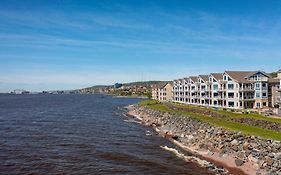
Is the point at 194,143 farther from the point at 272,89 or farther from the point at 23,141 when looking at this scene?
the point at 272,89

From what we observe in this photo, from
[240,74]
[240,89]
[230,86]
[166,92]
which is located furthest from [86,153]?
[166,92]

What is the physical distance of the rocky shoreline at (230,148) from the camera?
3272 centimetres

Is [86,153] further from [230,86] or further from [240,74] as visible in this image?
[240,74]

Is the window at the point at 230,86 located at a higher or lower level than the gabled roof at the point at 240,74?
lower

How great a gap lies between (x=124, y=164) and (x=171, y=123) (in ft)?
97.3

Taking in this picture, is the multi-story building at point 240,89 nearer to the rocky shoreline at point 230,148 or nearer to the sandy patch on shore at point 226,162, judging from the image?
the rocky shoreline at point 230,148

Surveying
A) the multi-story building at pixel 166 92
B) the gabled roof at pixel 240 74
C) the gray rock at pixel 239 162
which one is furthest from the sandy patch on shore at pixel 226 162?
the multi-story building at pixel 166 92

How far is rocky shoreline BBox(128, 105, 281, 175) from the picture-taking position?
107ft

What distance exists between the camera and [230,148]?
39.5 metres

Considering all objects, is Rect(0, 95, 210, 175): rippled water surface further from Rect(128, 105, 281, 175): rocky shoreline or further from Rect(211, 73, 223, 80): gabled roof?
Rect(211, 73, 223, 80): gabled roof

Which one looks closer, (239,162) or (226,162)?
(239,162)

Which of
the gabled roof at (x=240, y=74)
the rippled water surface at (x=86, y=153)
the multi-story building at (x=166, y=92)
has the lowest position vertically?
the rippled water surface at (x=86, y=153)

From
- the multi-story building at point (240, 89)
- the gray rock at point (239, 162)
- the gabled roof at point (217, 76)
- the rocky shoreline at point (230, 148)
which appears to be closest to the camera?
the rocky shoreline at point (230, 148)

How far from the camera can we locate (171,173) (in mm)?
34094
